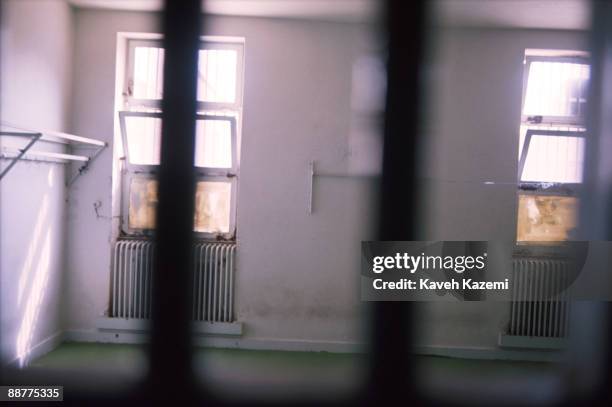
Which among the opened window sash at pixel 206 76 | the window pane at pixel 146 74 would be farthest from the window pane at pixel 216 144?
the window pane at pixel 146 74

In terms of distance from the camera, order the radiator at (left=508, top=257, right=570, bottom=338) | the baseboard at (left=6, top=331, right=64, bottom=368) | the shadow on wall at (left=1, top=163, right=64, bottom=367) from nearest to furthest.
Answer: the shadow on wall at (left=1, top=163, right=64, bottom=367), the baseboard at (left=6, top=331, right=64, bottom=368), the radiator at (left=508, top=257, right=570, bottom=338)

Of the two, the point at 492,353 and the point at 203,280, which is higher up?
the point at 203,280

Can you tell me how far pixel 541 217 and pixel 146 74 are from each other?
3.22m

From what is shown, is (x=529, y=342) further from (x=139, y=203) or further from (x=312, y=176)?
(x=139, y=203)

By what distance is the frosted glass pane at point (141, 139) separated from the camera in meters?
3.71

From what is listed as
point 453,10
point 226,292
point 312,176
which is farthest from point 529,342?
point 453,10

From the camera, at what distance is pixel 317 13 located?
345cm

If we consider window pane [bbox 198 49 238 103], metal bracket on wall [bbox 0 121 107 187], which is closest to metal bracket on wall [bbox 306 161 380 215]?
window pane [bbox 198 49 238 103]

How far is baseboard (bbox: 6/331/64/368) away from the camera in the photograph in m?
3.00

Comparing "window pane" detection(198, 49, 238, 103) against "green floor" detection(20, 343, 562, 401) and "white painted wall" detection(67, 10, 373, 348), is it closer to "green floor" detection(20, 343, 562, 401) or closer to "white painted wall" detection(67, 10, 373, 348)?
"white painted wall" detection(67, 10, 373, 348)

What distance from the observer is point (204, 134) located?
372 centimetres

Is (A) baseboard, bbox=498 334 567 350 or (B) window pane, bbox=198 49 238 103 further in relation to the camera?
(B) window pane, bbox=198 49 238 103

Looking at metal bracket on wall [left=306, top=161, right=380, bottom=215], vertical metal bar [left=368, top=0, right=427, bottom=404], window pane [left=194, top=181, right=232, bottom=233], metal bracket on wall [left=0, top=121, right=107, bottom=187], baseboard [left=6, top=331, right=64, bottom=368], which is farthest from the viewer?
window pane [left=194, top=181, right=232, bottom=233]

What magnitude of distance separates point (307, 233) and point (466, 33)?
6.21ft
